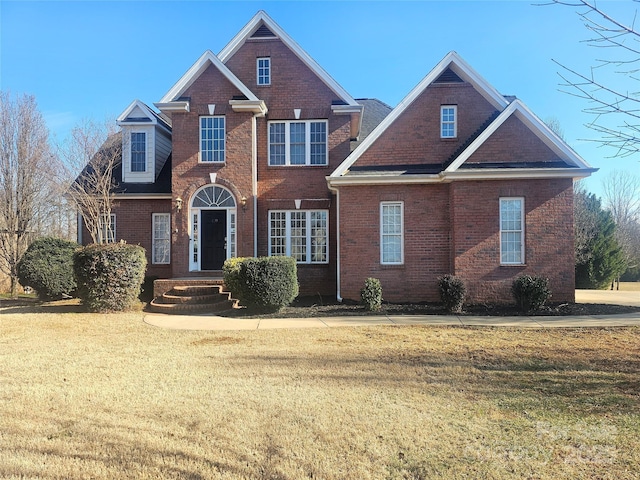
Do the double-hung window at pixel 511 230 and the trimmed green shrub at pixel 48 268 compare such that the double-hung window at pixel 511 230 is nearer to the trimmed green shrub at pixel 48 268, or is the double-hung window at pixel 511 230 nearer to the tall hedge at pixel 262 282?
the tall hedge at pixel 262 282

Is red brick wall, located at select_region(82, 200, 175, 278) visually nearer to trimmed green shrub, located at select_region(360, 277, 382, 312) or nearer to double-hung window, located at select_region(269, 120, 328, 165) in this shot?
double-hung window, located at select_region(269, 120, 328, 165)

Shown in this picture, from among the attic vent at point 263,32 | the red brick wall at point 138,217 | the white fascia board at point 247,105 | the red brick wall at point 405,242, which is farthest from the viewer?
the red brick wall at point 138,217

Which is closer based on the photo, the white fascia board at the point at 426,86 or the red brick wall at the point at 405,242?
the red brick wall at the point at 405,242

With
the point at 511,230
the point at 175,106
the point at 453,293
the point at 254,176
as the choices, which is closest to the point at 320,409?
the point at 453,293

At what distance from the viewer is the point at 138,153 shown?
17.7 metres

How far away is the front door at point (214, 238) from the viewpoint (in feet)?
53.4

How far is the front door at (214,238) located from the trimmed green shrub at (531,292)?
1050cm

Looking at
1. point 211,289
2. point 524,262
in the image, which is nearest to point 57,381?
point 211,289

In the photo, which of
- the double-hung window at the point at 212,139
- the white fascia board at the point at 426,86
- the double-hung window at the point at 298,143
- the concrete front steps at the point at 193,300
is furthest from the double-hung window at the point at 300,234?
the concrete front steps at the point at 193,300

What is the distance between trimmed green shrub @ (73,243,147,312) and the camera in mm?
12055

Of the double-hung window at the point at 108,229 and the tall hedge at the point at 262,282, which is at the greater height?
the double-hung window at the point at 108,229

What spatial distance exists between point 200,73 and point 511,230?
494 inches

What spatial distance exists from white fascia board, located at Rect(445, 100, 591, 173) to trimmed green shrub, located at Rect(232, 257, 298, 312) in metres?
6.09

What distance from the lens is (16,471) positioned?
11.2ft
